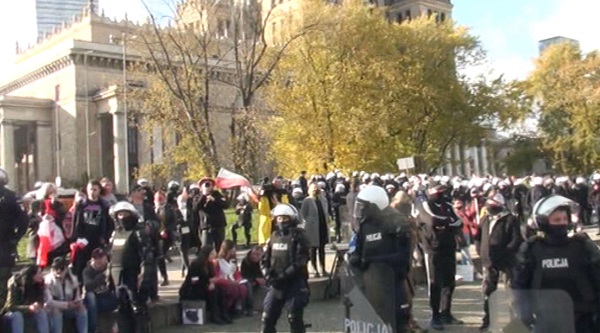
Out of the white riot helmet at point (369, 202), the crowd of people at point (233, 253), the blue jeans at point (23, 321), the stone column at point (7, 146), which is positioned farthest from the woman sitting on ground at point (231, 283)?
the stone column at point (7, 146)

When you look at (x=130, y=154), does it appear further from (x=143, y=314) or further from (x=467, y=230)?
(x=143, y=314)

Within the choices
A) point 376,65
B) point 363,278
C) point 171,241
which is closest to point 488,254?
point 363,278

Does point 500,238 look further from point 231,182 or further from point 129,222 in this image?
point 231,182

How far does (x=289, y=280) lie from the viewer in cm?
891

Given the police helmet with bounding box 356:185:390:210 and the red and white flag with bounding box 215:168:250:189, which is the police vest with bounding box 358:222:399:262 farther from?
the red and white flag with bounding box 215:168:250:189

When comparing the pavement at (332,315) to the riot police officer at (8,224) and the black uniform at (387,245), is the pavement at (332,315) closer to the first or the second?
the riot police officer at (8,224)

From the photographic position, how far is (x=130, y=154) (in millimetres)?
76562

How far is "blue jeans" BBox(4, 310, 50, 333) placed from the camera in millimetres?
9273

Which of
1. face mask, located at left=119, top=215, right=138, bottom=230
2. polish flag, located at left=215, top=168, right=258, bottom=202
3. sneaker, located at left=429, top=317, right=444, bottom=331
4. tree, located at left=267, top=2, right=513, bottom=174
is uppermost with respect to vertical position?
tree, located at left=267, top=2, right=513, bottom=174

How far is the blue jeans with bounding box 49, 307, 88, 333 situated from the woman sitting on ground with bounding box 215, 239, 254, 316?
267cm

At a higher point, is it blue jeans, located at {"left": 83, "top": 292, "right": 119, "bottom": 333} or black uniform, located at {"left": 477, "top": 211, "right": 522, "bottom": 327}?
black uniform, located at {"left": 477, "top": 211, "right": 522, "bottom": 327}

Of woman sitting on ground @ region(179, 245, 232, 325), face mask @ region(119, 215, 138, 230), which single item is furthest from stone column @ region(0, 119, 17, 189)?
face mask @ region(119, 215, 138, 230)

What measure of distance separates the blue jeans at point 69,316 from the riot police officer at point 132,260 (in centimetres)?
83

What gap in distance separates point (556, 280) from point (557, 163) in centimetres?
5794
